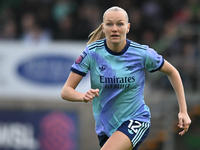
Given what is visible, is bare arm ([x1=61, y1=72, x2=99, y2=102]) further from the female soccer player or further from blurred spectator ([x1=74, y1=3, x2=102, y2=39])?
blurred spectator ([x1=74, y1=3, x2=102, y2=39])

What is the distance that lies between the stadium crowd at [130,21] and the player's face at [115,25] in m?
5.02

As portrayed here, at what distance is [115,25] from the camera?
4844 millimetres

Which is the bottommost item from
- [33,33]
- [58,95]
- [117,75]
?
[58,95]

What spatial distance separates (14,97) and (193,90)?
Result: 4.05 meters

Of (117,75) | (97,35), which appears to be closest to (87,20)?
(97,35)

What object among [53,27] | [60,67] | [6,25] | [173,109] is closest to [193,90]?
[173,109]

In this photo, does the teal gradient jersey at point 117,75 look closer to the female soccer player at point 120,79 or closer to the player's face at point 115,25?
the female soccer player at point 120,79

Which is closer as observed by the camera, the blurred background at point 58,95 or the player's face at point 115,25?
the player's face at point 115,25

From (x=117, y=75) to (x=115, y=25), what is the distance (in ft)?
1.80

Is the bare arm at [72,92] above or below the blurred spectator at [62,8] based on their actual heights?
below

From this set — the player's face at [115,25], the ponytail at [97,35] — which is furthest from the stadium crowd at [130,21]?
the player's face at [115,25]

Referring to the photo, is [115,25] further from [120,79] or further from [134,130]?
[134,130]

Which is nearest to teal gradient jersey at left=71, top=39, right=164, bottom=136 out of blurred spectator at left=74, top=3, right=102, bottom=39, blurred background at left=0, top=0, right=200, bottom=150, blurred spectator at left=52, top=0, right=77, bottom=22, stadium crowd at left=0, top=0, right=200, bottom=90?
stadium crowd at left=0, top=0, right=200, bottom=90

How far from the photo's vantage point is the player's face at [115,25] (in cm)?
485
